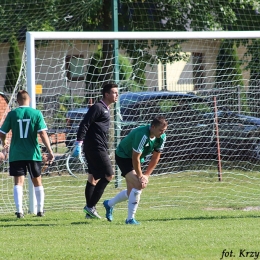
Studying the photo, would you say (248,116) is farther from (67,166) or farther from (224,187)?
(67,166)

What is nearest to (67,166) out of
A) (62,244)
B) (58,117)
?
(58,117)

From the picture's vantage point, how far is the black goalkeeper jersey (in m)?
9.09

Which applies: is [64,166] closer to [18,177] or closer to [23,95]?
[18,177]

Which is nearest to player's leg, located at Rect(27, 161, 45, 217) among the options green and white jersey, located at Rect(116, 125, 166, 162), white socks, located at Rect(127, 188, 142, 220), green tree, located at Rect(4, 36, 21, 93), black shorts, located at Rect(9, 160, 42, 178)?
black shorts, located at Rect(9, 160, 42, 178)

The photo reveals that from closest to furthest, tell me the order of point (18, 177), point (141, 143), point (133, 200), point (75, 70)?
point (141, 143), point (133, 200), point (18, 177), point (75, 70)

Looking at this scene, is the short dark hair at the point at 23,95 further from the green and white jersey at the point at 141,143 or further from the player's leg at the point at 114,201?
the player's leg at the point at 114,201

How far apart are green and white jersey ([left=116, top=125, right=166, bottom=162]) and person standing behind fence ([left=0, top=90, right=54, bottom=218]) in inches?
49.2

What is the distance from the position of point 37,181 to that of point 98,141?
117 centimetres

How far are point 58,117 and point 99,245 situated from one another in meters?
7.60

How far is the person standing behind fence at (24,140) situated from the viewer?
948 centimetres

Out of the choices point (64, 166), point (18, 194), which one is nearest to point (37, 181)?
point (18, 194)

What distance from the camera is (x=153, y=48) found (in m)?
16.5

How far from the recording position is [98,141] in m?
9.16

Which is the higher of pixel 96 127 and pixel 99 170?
pixel 96 127
